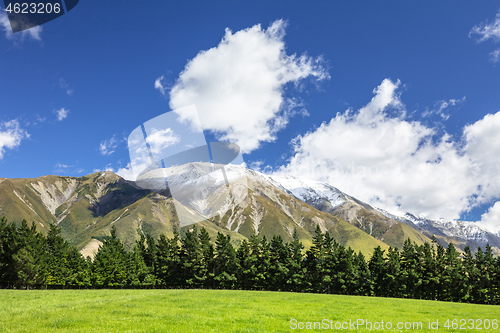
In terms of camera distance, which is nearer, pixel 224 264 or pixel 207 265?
pixel 224 264

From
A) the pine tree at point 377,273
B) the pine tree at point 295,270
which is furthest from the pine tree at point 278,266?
the pine tree at point 377,273

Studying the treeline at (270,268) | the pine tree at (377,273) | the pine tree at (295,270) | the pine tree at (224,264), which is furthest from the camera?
the pine tree at (377,273)

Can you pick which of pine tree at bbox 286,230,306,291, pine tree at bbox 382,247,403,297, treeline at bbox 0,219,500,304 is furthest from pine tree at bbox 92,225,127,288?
pine tree at bbox 382,247,403,297

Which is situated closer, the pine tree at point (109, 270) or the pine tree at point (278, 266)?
the pine tree at point (109, 270)

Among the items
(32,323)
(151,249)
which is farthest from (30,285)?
(32,323)

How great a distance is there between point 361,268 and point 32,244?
95.9 metres

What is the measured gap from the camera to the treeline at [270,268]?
81000mm

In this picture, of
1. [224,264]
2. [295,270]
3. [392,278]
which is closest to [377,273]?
[392,278]

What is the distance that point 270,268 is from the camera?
87688 millimetres

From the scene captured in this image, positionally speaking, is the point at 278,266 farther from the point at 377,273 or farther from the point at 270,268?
the point at 377,273

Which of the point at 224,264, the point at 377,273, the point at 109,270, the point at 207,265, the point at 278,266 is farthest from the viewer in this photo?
the point at 207,265

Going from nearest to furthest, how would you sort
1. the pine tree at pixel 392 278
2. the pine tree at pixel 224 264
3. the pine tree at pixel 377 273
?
the pine tree at pixel 392 278 < the pine tree at pixel 224 264 < the pine tree at pixel 377 273

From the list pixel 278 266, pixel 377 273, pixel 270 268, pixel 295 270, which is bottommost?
pixel 377 273

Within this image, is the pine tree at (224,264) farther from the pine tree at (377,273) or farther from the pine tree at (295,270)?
the pine tree at (377,273)
